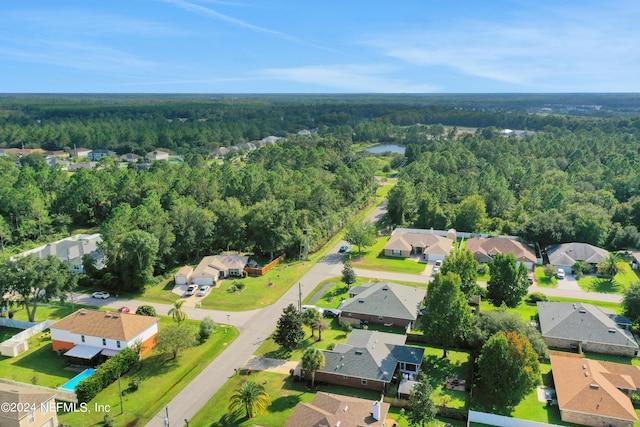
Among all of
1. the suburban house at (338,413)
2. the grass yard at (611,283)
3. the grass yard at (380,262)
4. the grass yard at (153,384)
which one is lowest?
the grass yard at (153,384)

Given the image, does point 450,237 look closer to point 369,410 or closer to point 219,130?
point 369,410

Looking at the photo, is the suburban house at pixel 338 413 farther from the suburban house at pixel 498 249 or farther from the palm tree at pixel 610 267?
the palm tree at pixel 610 267

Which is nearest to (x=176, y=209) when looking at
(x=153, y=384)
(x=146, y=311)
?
(x=146, y=311)

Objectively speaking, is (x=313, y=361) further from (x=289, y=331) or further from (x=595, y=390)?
(x=595, y=390)

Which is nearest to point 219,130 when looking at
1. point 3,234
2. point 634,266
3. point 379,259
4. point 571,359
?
point 3,234

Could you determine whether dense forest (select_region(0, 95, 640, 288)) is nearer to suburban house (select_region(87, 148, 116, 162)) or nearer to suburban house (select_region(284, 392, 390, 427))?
suburban house (select_region(87, 148, 116, 162))

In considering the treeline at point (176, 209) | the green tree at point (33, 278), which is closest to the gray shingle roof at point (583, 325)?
the treeline at point (176, 209)
